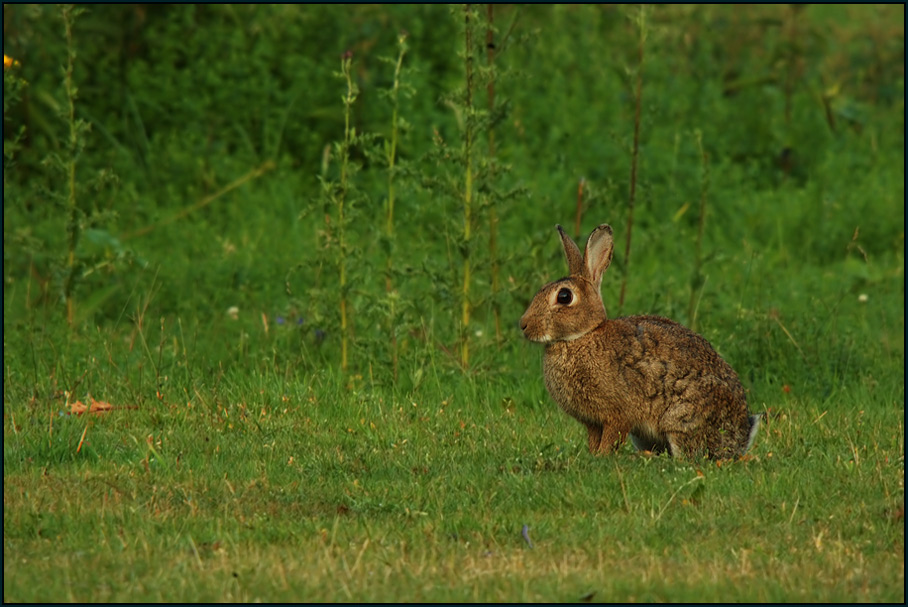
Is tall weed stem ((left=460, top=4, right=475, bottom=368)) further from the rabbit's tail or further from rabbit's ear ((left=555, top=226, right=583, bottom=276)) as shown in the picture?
the rabbit's tail

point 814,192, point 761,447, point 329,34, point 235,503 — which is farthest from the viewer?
point 329,34

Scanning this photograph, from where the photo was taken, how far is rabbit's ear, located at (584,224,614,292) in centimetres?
712

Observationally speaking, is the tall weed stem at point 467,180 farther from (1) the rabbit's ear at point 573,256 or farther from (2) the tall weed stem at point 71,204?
(2) the tall weed stem at point 71,204

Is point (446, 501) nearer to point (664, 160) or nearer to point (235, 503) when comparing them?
point (235, 503)

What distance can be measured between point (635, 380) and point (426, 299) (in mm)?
3109

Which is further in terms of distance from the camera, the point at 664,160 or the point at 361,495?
the point at 664,160

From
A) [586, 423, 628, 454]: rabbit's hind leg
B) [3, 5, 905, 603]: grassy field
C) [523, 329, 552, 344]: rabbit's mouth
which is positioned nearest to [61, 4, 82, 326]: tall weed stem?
[3, 5, 905, 603]: grassy field

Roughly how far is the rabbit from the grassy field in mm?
167

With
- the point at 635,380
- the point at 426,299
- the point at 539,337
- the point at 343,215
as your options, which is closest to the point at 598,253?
the point at 539,337

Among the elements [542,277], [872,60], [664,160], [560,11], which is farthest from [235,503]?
[872,60]

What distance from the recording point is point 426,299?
9.61m

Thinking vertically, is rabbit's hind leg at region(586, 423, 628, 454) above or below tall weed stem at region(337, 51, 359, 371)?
below

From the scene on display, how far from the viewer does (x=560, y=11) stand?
48.2 ft

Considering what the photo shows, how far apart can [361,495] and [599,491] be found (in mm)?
1037
